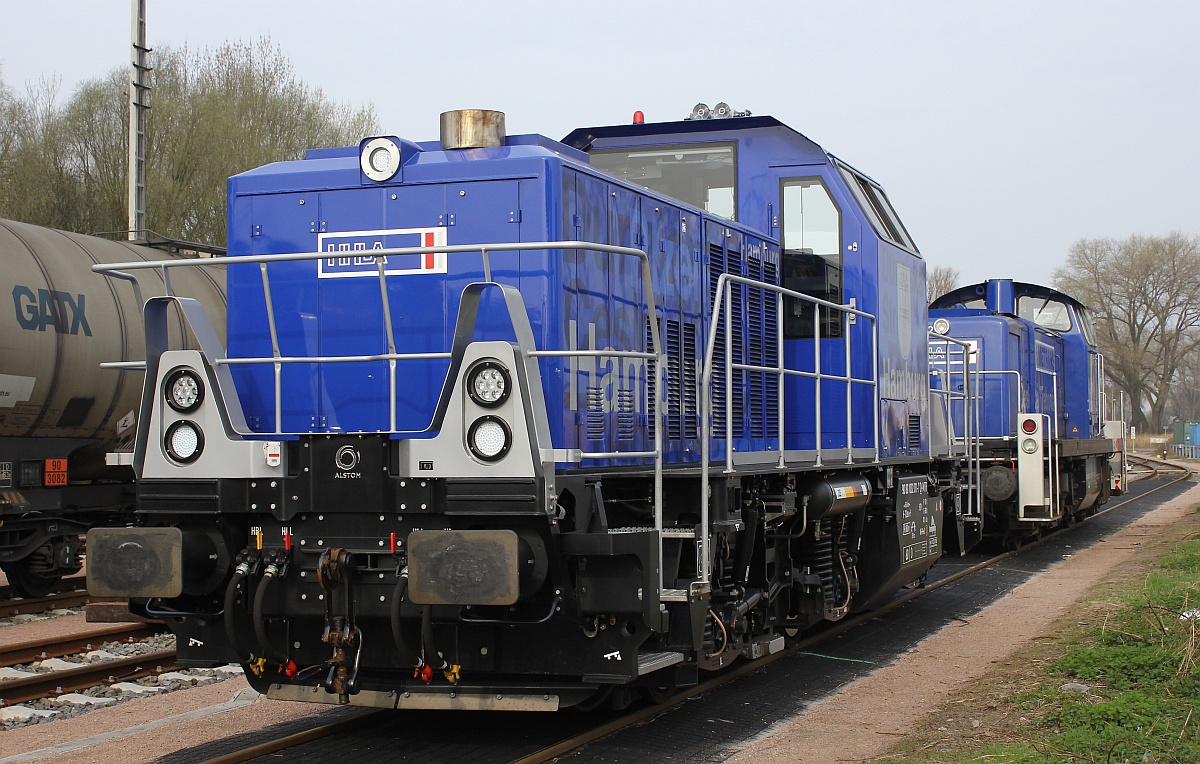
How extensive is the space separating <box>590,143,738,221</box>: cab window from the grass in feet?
12.3

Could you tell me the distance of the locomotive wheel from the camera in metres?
11.0

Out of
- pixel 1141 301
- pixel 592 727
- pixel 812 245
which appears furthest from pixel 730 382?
pixel 1141 301

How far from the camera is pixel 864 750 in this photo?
18.8 feet

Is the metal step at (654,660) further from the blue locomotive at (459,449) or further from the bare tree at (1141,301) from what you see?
the bare tree at (1141,301)

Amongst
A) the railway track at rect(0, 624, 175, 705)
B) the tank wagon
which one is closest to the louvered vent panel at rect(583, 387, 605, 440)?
the railway track at rect(0, 624, 175, 705)

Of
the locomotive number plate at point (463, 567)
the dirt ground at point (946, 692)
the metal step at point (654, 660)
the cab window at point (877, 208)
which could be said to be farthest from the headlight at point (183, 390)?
the cab window at point (877, 208)

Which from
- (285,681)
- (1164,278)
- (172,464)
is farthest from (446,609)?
(1164,278)

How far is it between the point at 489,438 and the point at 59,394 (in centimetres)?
701

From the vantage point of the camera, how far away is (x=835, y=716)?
21.3 feet

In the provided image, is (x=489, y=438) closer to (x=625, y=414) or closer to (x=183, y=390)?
(x=625, y=414)

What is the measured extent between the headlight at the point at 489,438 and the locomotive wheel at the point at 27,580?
26.2ft

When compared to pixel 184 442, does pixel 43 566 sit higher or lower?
lower

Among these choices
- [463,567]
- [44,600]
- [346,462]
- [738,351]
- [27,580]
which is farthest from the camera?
[27,580]

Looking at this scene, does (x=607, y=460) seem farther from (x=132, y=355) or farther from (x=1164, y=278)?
(x=1164, y=278)
